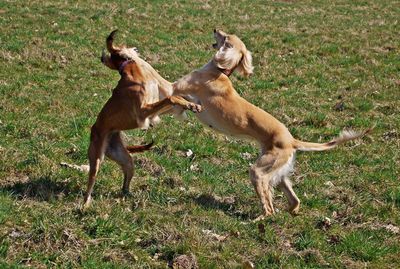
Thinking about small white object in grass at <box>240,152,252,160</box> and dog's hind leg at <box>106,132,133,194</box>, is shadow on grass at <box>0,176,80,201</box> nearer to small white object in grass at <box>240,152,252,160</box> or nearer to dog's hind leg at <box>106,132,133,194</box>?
dog's hind leg at <box>106,132,133,194</box>

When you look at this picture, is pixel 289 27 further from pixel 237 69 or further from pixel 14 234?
pixel 14 234

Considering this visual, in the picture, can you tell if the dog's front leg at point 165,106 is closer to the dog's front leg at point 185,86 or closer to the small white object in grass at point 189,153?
the dog's front leg at point 185,86

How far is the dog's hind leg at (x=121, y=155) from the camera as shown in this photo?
21.2 ft

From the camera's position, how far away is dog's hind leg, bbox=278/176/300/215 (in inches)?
252

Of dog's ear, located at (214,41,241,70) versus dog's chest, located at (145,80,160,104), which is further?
dog's ear, located at (214,41,241,70)

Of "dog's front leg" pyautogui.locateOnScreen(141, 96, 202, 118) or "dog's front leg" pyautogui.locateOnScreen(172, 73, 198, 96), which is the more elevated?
"dog's front leg" pyautogui.locateOnScreen(141, 96, 202, 118)

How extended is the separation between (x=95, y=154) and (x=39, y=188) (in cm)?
69

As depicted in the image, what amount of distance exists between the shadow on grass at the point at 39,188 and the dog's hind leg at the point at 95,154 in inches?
13.0

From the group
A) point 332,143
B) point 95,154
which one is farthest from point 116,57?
point 332,143

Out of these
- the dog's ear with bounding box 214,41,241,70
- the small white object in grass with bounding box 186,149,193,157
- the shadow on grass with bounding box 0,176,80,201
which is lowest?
the small white object in grass with bounding box 186,149,193,157

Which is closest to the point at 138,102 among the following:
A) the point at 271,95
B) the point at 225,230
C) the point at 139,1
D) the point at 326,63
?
the point at 225,230

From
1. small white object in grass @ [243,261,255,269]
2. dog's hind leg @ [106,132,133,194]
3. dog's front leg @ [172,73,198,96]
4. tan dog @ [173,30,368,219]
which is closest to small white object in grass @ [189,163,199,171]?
tan dog @ [173,30,368,219]

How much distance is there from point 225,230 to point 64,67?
6.95m

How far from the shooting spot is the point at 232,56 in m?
7.25
